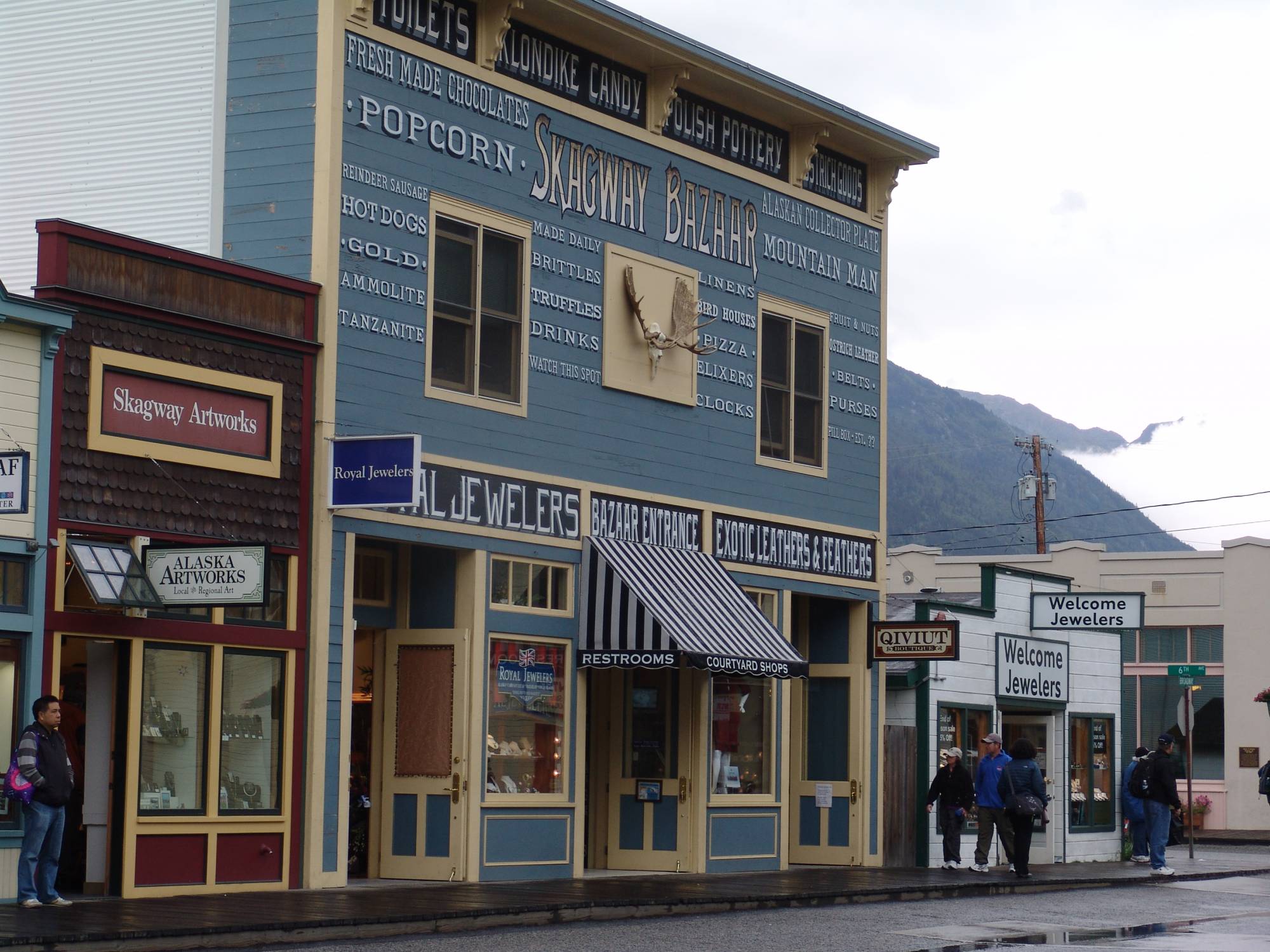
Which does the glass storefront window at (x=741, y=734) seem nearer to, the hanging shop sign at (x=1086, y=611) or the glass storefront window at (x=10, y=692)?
the hanging shop sign at (x=1086, y=611)

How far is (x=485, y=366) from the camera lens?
20875mm

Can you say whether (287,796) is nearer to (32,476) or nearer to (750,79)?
(32,476)

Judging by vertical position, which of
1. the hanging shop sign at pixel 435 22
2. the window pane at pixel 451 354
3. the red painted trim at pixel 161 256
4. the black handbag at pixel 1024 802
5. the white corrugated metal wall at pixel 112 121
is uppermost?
the hanging shop sign at pixel 435 22

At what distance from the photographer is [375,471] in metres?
18.3

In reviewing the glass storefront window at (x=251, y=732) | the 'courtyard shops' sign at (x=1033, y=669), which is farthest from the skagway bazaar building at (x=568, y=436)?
the 'courtyard shops' sign at (x=1033, y=669)

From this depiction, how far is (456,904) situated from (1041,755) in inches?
565

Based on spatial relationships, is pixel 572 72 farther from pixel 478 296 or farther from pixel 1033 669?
pixel 1033 669

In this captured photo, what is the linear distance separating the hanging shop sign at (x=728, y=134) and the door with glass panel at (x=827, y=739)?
233 inches

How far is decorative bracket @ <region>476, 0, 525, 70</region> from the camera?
67.5 ft

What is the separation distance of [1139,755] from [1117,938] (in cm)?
1069

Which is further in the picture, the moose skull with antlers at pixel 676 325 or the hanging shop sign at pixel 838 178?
the hanging shop sign at pixel 838 178

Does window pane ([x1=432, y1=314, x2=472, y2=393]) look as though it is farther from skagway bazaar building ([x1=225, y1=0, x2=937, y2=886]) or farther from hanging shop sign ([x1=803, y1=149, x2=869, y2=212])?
hanging shop sign ([x1=803, y1=149, x2=869, y2=212])

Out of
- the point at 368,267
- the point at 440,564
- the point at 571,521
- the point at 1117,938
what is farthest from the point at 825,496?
the point at 1117,938

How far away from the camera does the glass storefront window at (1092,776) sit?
95.3 ft
